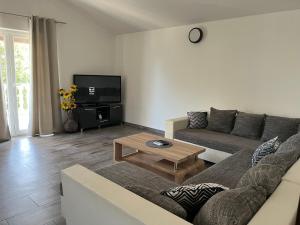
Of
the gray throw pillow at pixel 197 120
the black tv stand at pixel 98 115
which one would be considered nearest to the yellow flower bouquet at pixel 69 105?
the black tv stand at pixel 98 115

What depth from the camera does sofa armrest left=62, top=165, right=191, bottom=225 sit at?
3.49 feet

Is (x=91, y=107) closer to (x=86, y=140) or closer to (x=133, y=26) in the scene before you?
(x=86, y=140)

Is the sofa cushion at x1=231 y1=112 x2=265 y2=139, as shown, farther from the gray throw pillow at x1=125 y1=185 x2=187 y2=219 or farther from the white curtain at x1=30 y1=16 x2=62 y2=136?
the white curtain at x1=30 y1=16 x2=62 y2=136

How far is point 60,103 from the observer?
5152 millimetres

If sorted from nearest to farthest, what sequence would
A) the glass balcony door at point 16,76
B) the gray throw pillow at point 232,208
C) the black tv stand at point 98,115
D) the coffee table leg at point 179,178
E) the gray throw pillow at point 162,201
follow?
the gray throw pillow at point 232,208, the gray throw pillow at point 162,201, the coffee table leg at point 179,178, the glass balcony door at point 16,76, the black tv stand at point 98,115

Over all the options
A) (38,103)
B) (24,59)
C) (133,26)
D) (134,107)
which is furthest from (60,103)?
(133,26)

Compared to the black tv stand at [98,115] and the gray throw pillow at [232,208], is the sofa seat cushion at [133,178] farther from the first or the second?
the black tv stand at [98,115]

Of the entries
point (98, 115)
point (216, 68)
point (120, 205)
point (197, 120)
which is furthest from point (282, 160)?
point (98, 115)

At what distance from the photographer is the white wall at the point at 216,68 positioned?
351cm

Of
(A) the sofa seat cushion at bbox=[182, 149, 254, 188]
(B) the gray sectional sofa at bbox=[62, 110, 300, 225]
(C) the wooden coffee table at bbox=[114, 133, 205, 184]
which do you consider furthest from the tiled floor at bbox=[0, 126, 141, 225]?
(A) the sofa seat cushion at bbox=[182, 149, 254, 188]

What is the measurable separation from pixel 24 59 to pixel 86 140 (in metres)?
2.08

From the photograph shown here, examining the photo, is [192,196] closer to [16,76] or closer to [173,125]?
[173,125]

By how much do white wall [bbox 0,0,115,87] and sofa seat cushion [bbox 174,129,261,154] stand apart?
301cm

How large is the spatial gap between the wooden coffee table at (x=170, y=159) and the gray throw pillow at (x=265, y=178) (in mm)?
1196
